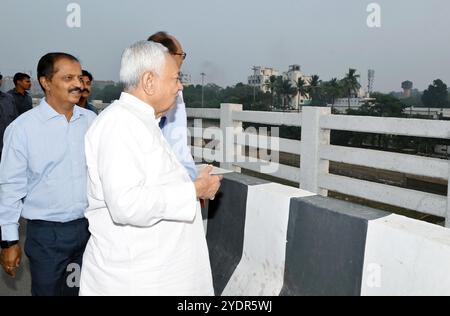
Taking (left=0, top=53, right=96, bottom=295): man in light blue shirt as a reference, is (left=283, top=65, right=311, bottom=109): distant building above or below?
above

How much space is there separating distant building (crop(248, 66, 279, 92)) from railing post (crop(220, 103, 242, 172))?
148m

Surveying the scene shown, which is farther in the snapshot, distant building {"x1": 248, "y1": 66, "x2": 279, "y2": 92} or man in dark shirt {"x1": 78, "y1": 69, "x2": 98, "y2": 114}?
distant building {"x1": 248, "y1": 66, "x2": 279, "y2": 92}

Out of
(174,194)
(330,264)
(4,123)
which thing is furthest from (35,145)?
(4,123)

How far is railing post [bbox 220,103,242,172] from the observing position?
7.65m

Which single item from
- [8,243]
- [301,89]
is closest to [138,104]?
[8,243]

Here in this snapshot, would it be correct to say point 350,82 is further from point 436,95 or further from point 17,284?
point 17,284

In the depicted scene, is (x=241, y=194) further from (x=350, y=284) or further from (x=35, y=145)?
(x=35, y=145)

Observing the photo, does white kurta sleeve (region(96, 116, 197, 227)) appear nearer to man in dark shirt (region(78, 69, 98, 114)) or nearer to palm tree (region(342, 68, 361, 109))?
man in dark shirt (region(78, 69, 98, 114))

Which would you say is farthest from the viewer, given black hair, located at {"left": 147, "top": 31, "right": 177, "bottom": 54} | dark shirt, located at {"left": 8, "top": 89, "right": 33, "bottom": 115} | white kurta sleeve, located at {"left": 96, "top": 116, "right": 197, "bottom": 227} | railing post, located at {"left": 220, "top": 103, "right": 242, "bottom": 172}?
dark shirt, located at {"left": 8, "top": 89, "right": 33, "bottom": 115}

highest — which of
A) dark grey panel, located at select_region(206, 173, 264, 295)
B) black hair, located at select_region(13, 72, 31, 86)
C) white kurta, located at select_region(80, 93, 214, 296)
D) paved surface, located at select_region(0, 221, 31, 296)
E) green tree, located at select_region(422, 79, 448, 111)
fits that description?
green tree, located at select_region(422, 79, 448, 111)

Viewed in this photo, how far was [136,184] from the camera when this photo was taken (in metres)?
1.61

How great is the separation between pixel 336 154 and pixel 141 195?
15.6 ft

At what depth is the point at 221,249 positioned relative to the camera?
10.6ft

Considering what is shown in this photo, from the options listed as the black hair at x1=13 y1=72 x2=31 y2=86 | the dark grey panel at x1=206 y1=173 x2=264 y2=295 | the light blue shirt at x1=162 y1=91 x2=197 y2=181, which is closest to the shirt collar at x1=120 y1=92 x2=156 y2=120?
the light blue shirt at x1=162 y1=91 x2=197 y2=181
